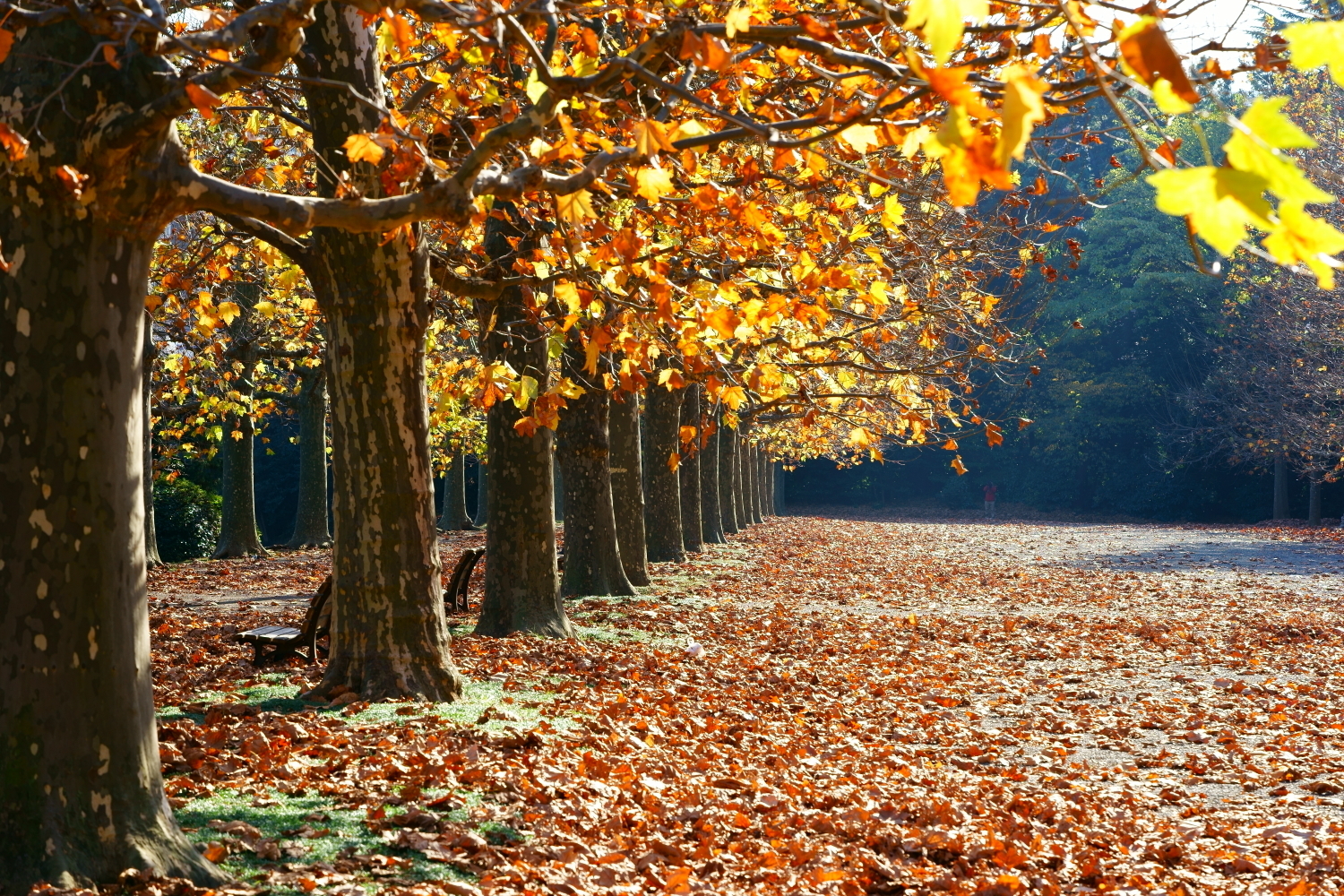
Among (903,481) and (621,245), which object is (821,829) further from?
(903,481)

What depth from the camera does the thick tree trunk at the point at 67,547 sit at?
3.85 m

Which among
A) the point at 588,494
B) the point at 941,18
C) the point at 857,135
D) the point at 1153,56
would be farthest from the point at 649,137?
the point at 588,494

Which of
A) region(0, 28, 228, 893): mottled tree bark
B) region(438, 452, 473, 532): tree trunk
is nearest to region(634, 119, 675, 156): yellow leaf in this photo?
region(0, 28, 228, 893): mottled tree bark

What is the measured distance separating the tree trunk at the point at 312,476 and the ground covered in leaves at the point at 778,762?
1207cm

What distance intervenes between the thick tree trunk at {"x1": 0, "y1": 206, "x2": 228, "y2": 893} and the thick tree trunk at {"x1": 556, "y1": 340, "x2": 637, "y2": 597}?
367 inches

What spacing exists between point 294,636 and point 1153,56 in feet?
28.2

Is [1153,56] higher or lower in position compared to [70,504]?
higher

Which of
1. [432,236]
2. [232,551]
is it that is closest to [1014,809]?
[432,236]

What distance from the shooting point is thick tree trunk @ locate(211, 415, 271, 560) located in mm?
23297

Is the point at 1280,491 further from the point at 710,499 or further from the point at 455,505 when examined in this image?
the point at 455,505

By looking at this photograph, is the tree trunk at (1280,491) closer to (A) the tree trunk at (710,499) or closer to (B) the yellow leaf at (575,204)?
(A) the tree trunk at (710,499)

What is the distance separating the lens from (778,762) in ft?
23.0

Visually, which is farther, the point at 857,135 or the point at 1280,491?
the point at 1280,491

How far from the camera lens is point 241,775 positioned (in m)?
5.51
